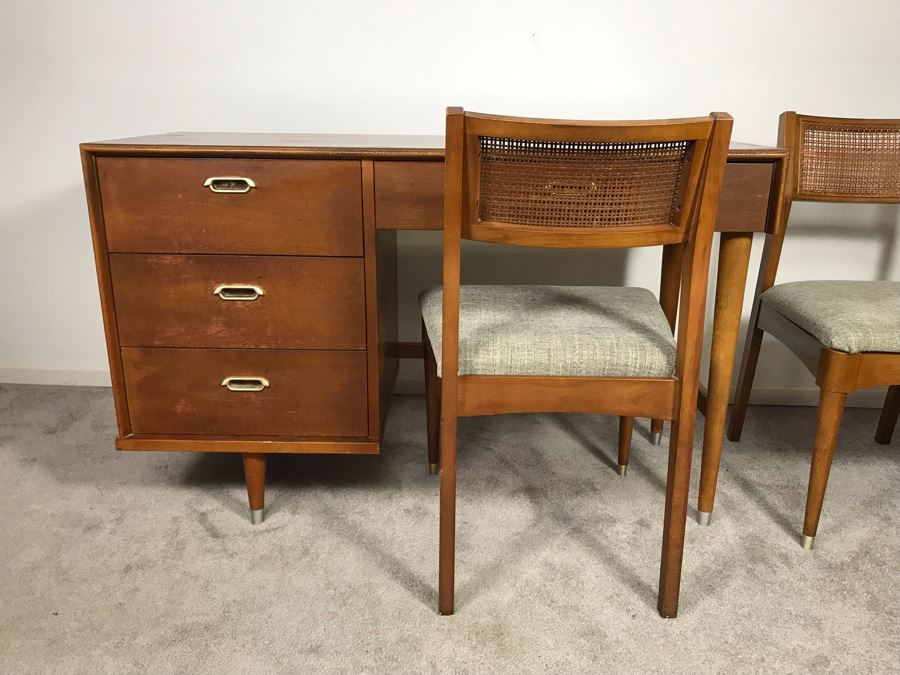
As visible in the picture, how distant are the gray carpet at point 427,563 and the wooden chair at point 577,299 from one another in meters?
0.12

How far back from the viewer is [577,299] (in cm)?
143

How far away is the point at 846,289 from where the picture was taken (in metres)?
1.63

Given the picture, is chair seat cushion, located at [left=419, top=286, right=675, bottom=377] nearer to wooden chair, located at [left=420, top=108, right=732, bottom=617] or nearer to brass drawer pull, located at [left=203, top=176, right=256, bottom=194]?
wooden chair, located at [left=420, top=108, right=732, bottom=617]

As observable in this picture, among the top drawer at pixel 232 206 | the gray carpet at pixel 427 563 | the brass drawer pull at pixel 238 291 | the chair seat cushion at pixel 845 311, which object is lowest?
the gray carpet at pixel 427 563

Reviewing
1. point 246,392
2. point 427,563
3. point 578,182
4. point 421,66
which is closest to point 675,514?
point 427,563

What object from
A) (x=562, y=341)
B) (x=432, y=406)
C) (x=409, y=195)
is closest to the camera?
(x=562, y=341)

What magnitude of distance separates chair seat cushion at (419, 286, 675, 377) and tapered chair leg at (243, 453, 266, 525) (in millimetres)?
517

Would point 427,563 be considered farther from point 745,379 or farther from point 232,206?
point 745,379

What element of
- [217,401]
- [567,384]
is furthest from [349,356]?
[567,384]

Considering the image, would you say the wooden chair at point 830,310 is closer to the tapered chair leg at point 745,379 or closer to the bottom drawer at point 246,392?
the tapered chair leg at point 745,379

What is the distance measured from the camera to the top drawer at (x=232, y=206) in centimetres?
135

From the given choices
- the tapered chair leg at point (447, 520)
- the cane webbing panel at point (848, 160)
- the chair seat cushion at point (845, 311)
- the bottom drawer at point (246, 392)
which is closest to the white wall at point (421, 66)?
the cane webbing panel at point (848, 160)

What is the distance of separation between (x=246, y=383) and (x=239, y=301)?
18cm

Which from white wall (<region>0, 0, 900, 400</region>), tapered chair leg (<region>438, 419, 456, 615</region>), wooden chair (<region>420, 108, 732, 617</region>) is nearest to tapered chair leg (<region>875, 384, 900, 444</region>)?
white wall (<region>0, 0, 900, 400</region>)
